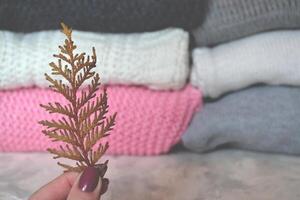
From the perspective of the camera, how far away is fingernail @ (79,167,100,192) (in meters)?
0.26

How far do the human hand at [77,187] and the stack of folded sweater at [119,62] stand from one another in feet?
0.68

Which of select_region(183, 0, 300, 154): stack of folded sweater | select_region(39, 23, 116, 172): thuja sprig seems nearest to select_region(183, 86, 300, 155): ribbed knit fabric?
select_region(183, 0, 300, 154): stack of folded sweater

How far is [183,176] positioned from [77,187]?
0.21m

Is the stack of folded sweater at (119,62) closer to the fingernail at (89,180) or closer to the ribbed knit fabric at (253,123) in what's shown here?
the ribbed knit fabric at (253,123)

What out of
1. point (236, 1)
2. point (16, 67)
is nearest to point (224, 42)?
point (236, 1)

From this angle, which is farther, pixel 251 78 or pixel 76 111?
pixel 251 78

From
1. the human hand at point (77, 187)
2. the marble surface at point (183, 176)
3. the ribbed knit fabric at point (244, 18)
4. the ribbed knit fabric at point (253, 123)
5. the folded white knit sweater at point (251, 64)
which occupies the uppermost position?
the ribbed knit fabric at point (244, 18)

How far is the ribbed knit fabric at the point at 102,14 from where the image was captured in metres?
0.47

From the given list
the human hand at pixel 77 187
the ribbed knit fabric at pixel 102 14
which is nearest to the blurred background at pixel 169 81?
the ribbed knit fabric at pixel 102 14

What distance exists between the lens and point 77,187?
255 millimetres

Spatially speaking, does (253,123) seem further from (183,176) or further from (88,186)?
(88,186)

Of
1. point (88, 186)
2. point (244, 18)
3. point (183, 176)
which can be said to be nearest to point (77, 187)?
point (88, 186)

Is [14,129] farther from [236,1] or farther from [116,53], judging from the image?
[236,1]

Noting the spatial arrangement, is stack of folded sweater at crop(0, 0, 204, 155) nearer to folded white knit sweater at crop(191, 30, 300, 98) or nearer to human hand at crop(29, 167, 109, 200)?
folded white knit sweater at crop(191, 30, 300, 98)
